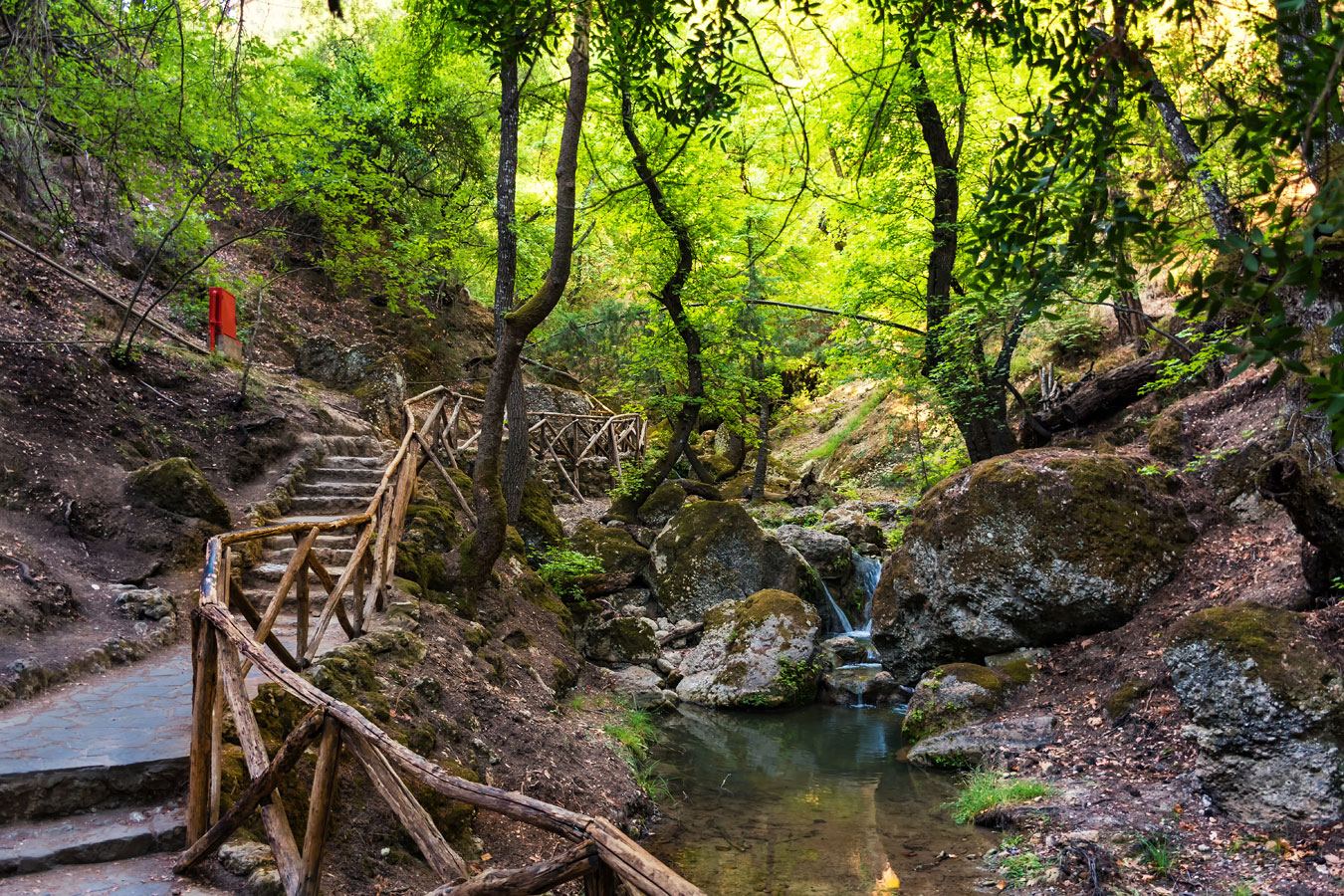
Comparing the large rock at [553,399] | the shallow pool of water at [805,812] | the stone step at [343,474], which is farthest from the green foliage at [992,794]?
the large rock at [553,399]

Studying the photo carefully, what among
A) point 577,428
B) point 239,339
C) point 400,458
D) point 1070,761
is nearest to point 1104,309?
point 577,428

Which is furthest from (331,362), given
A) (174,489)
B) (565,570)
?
(174,489)

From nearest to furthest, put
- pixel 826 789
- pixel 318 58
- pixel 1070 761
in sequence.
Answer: pixel 1070 761, pixel 826 789, pixel 318 58

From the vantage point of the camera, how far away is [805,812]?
20.4ft

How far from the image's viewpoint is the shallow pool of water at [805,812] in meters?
5.09

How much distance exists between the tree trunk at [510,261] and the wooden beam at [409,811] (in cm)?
607

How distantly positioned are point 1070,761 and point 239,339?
13036 mm

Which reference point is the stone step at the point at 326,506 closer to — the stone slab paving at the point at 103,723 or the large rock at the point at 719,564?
the stone slab paving at the point at 103,723

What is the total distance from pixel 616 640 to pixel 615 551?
2458 millimetres

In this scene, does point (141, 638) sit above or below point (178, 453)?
below

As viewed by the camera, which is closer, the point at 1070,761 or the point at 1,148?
the point at 1070,761

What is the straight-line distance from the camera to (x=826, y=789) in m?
6.71

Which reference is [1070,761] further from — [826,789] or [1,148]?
[1,148]

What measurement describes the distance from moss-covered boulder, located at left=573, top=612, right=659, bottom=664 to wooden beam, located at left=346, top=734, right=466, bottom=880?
7051 mm
